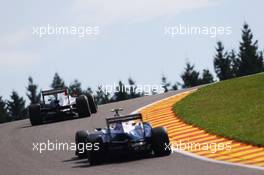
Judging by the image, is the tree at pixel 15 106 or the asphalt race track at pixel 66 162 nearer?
the asphalt race track at pixel 66 162

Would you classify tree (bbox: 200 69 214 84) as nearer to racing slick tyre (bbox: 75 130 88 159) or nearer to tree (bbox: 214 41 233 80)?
tree (bbox: 214 41 233 80)

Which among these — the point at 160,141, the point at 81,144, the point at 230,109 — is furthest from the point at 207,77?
the point at 160,141

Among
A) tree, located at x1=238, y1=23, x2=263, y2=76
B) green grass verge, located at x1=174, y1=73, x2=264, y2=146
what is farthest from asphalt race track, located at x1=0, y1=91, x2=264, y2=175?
tree, located at x1=238, y1=23, x2=263, y2=76

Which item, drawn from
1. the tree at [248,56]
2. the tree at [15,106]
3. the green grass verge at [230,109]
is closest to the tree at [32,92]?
the tree at [15,106]

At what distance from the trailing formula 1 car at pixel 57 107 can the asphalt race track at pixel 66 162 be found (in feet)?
3.54

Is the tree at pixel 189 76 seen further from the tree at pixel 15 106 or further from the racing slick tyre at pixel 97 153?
the racing slick tyre at pixel 97 153

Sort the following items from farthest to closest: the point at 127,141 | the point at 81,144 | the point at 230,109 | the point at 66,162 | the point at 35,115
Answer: the point at 35,115 → the point at 230,109 → the point at 81,144 → the point at 66,162 → the point at 127,141

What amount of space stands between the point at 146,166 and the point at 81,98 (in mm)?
14336

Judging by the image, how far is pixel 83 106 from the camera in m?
29.4

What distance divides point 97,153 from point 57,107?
12.8 metres

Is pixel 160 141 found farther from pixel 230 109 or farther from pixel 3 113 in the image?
pixel 3 113

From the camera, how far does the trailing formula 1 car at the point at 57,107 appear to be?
2939 cm

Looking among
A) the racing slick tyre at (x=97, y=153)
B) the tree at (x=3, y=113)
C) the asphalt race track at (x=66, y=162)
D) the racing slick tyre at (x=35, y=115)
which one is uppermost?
the racing slick tyre at (x=35, y=115)

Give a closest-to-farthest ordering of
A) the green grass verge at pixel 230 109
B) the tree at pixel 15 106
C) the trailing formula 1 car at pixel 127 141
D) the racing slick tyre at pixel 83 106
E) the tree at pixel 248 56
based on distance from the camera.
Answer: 1. the trailing formula 1 car at pixel 127 141
2. the green grass verge at pixel 230 109
3. the racing slick tyre at pixel 83 106
4. the tree at pixel 248 56
5. the tree at pixel 15 106
